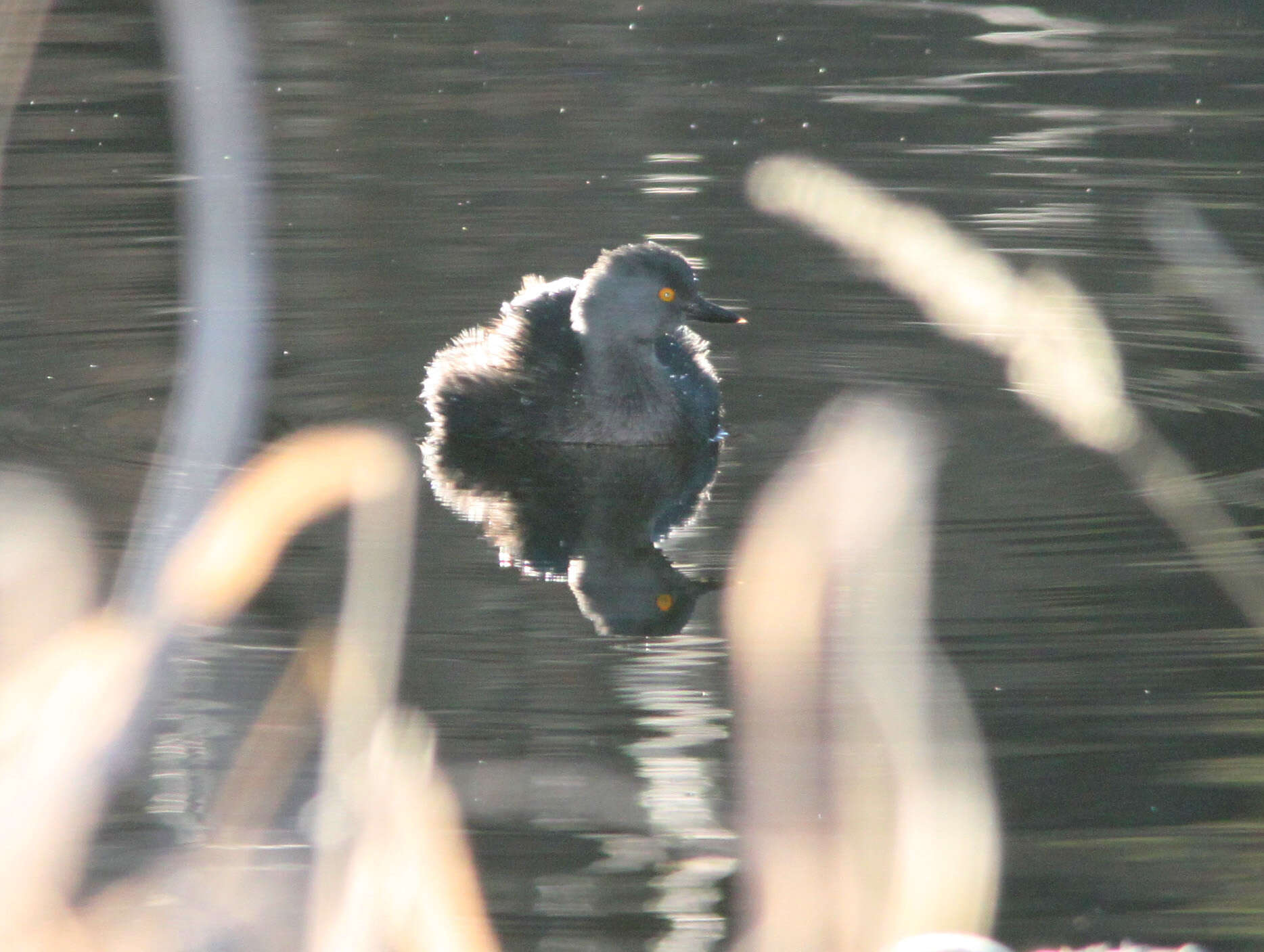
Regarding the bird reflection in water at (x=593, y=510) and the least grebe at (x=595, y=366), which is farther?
the least grebe at (x=595, y=366)

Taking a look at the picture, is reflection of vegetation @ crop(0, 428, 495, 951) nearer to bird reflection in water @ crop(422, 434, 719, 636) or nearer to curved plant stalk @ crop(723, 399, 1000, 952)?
curved plant stalk @ crop(723, 399, 1000, 952)

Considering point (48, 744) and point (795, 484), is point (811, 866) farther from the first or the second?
point (795, 484)

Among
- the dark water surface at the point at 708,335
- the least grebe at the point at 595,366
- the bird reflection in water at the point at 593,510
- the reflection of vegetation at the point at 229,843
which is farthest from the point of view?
the least grebe at the point at 595,366

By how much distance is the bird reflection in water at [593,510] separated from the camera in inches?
195

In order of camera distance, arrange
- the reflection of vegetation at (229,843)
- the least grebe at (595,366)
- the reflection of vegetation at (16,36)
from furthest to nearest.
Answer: the least grebe at (595,366) → the reflection of vegetation at (229,843) → the reflection of vegetation at (16,36)

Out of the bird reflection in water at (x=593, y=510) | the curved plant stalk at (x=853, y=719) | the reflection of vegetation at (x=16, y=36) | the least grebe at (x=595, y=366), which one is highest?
the least grebe at (x=595, y=366)

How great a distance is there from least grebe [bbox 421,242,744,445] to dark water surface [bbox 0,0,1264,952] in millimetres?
216

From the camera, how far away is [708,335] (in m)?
7.98

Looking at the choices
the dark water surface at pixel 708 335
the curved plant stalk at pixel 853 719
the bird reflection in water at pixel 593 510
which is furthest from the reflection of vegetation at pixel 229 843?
the bird reflection in water at pixel 593 510

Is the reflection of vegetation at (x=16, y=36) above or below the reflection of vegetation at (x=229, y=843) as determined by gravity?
above

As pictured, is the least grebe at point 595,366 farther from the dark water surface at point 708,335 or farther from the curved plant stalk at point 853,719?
the curved plant stalk at point 853,719

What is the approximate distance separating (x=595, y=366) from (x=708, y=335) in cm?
144

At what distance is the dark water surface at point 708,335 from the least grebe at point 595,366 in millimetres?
216

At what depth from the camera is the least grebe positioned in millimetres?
6480
